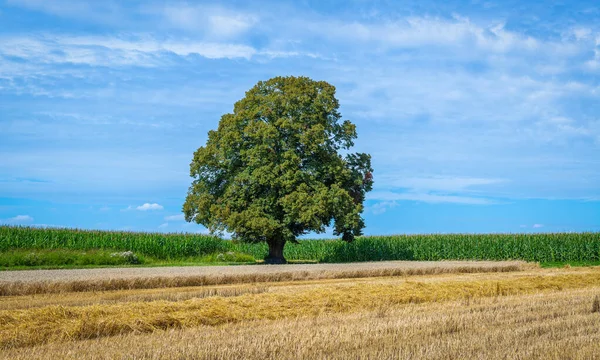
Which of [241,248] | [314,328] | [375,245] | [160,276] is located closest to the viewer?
[314,328]

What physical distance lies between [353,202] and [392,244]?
18139 millimetres

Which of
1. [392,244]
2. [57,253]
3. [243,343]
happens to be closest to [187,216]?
[57,253]

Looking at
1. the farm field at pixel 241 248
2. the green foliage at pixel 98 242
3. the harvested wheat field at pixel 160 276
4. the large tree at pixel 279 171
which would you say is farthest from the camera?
the green foliage at pixel 98 242

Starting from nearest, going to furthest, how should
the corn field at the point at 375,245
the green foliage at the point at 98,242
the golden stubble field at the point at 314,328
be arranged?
1. the golden stubble field at the point at 314,328
2. the green foliage at the point at 98,242
3. the corn field at the point at 375,245

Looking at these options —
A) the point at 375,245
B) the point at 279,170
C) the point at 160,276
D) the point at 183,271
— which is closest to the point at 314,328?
the point at 160,276

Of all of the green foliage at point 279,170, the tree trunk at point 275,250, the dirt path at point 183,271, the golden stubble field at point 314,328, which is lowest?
the golden stubble field at point 314,328

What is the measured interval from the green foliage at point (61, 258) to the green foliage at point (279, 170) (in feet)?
20.1

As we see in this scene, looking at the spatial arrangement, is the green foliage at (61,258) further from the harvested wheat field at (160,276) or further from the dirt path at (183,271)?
the harvested wheat field at (160,276)

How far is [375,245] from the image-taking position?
56250 mm

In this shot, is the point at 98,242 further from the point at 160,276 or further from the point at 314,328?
the point at 314,328

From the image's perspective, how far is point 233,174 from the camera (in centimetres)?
4050

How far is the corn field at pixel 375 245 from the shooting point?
1811 inches

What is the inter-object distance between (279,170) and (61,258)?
1635cm

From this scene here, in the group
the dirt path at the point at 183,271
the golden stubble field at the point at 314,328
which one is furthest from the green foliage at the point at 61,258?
the golden stubble field at the point at 314,328
